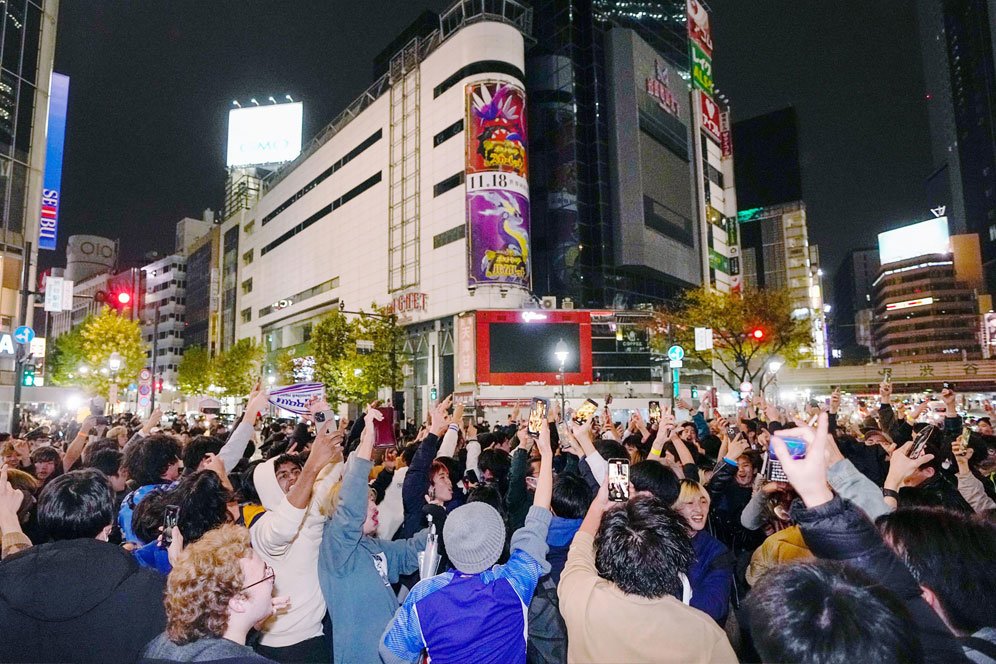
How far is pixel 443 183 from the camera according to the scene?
4688 cm

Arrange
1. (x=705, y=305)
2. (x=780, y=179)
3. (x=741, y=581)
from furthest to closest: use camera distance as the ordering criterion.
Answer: (x=780, y=179) → (x=705, y=305) → (x=741, y=581)

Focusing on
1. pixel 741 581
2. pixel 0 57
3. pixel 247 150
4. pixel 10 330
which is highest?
pixel 247 150

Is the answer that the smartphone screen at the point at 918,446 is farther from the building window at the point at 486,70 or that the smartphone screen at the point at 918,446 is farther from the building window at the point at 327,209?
the building window at the point at 327,209

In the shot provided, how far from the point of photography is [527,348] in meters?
42.3

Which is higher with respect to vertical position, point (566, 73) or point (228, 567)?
point (566, 73)

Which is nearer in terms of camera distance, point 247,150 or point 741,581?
point 741,581

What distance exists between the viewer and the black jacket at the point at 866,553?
6.71ft

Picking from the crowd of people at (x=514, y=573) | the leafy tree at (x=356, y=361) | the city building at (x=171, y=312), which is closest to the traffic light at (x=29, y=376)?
the leafy tree at (x=356, y=361)

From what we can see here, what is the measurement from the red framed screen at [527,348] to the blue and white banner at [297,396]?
34.8 metres

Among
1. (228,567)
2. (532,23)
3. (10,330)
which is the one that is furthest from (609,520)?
(532,23)

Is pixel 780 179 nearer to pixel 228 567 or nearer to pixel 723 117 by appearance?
pixel 723 117

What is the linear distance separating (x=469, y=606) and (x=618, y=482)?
3.58 ft

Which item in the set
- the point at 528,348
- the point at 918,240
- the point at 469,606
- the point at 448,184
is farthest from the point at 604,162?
the point at 918,240

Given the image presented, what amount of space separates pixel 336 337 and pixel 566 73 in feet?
97.1
